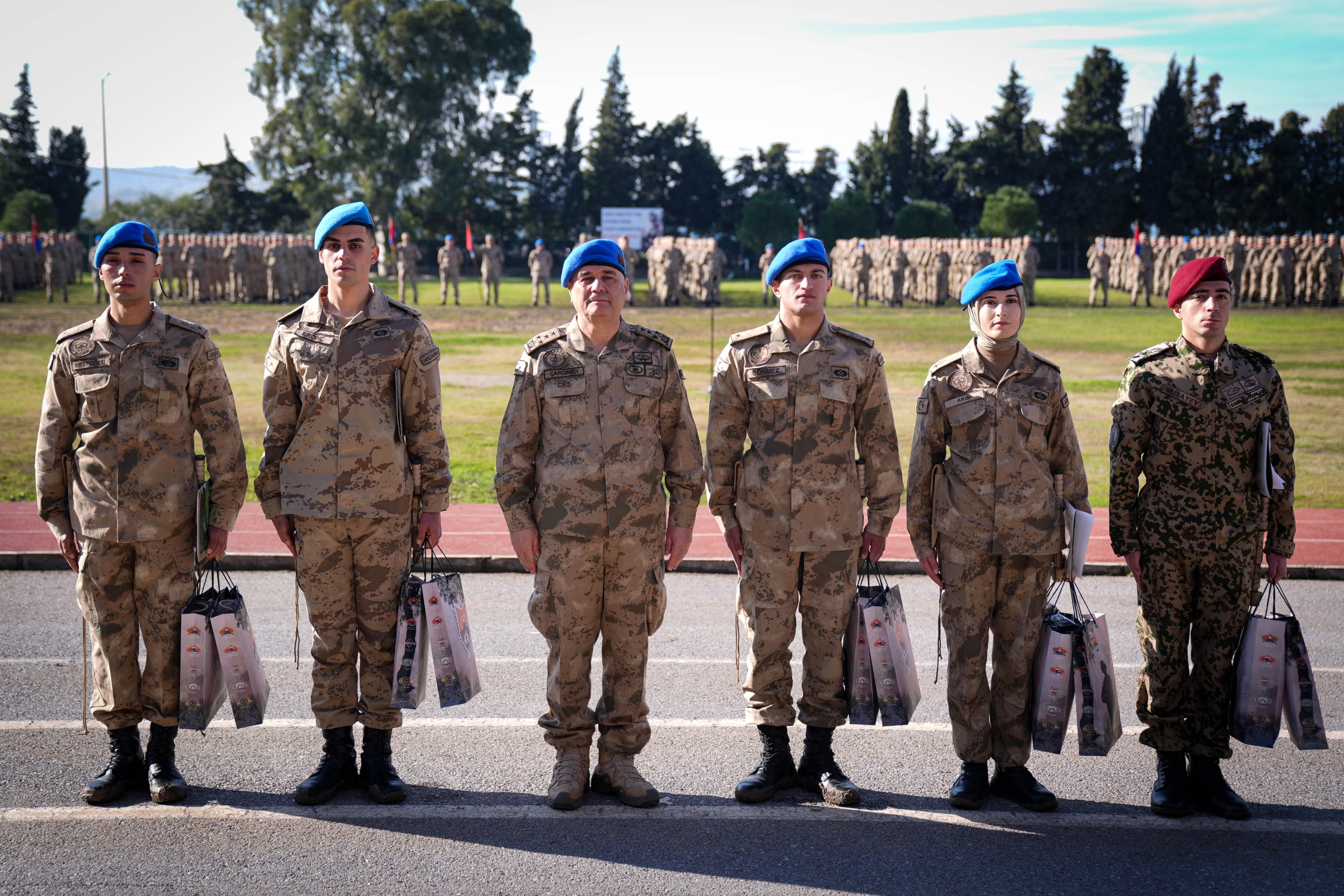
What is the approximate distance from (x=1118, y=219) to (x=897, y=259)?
28.0 metres

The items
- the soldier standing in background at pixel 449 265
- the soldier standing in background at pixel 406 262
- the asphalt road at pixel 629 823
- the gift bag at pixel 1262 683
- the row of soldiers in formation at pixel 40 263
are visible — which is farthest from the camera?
the soldier standing in background at pixel 449 265

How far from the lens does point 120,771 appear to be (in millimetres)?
4453

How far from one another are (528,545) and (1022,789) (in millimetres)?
2213

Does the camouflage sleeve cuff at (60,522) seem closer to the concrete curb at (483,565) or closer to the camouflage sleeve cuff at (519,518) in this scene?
the camouflage sleeve cuff at (519,518)

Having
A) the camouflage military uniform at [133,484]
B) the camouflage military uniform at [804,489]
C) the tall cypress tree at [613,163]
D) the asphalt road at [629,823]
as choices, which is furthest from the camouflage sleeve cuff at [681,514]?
the tall cypress tree at [613,163]

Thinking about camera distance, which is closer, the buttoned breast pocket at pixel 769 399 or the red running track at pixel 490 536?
the buttoned breast pocket at pixel 769 399

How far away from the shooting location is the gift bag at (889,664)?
174 inches

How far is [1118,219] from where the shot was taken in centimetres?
5788

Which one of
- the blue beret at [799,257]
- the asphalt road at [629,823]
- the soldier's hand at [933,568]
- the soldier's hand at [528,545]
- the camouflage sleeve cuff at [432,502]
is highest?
the blue beret at [799,257]

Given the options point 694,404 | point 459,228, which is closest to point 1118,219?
point 459,228

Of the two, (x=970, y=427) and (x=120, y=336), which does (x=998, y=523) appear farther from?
(x=120, y=336)

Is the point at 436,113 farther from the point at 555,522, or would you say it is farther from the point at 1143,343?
the point at 555,522

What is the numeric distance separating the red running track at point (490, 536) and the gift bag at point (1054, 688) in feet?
12.8

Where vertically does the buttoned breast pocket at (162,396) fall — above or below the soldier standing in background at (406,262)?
below
